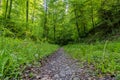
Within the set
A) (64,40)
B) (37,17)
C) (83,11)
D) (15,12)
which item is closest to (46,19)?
(37,17)

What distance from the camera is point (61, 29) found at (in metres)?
41.5

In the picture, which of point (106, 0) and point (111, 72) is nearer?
point (111, 72)

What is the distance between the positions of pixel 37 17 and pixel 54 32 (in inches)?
198

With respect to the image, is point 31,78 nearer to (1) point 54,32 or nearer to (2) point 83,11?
(2) point 83,11

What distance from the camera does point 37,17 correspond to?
40.0 meters

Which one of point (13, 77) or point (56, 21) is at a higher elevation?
point (56, 21)

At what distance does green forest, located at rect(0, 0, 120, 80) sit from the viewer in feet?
24.9

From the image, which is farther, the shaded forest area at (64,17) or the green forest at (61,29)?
the shaded forest area at (64,17)

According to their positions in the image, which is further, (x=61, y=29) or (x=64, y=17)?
(x=64, y=17)

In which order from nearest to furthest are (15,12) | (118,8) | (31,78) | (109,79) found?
(109,79) < (31,78) < (118,8) < (15,12)

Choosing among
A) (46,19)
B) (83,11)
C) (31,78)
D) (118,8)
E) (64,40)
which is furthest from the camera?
(64,40)

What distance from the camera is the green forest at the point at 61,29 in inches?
299

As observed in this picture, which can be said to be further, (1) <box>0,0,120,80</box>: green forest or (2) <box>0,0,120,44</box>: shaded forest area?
(2) <box>0,0,120,44</box>: shaded forest area

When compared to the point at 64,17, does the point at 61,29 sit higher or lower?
lower
